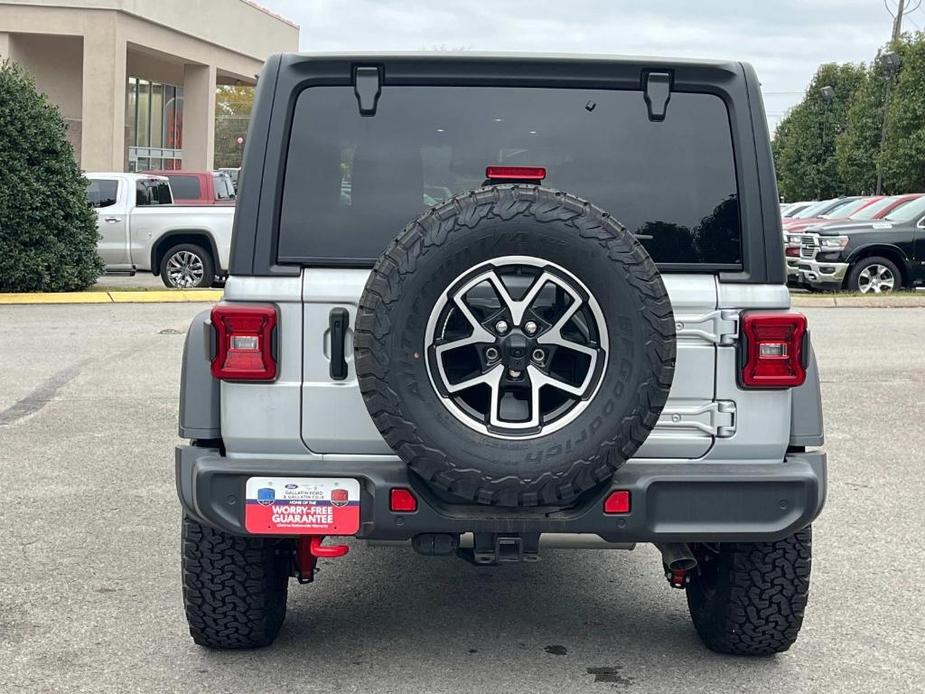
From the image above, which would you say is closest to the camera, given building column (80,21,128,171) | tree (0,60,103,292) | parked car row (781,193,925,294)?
tree (0,60,103,292)

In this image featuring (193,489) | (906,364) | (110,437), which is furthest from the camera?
(906,364)

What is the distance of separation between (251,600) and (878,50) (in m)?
39.3

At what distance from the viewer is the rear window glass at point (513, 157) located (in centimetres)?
408

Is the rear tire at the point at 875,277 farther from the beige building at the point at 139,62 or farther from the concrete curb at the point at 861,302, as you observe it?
the beige building at the point at 139,62

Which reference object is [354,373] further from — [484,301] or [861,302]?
[861,302]

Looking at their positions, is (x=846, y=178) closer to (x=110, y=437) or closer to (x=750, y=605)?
(x=110, y=437)

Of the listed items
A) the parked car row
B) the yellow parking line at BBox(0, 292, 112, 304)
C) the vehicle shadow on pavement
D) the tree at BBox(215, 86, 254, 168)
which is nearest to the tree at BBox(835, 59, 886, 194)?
the parked car row

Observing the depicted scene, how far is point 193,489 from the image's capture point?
4035mm

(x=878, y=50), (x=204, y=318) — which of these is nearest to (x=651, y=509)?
(x=204, y=318)

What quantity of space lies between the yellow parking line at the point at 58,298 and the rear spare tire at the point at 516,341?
1328 cm

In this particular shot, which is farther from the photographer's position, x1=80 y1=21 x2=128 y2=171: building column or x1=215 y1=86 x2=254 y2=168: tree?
x1=215 y1=86 x2=254 y2=168: tree

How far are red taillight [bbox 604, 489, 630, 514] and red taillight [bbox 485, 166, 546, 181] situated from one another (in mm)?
975

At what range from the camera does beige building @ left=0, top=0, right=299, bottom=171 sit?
3108 centimetres

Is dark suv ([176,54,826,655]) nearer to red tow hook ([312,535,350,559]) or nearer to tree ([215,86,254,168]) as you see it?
red tow hook ([312,535,350,559])
